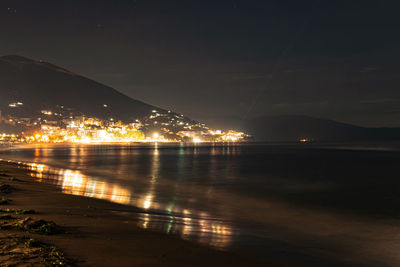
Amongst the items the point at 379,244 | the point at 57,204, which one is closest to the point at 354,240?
the point at 379,244

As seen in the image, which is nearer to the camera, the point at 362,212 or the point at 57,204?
the point at 57,204

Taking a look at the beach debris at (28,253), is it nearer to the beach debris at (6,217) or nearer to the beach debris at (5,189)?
the beach debris at (6,217)

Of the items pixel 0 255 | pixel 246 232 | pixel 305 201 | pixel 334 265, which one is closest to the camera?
pixel 0 255

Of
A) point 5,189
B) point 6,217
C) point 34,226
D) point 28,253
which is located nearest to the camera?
point 28,253

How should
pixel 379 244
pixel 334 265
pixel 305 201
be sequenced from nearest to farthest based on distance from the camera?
pixel 334 265, pixel 379 244, pixel 305 201

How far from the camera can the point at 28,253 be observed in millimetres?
6613

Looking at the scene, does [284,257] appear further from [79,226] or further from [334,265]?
[79,226]

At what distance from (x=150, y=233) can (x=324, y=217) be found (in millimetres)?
9495

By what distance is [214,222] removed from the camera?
1340 centimetres

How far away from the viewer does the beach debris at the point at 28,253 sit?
620cm

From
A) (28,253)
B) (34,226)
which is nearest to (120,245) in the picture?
(28,253)

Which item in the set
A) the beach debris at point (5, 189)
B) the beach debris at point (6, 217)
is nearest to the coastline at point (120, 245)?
the beach debris at point (6, 217)

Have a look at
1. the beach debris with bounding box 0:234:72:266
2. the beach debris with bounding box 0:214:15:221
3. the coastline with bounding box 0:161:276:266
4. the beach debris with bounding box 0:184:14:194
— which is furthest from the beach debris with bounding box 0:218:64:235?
the beach debris with bounding box 0:184:14:194

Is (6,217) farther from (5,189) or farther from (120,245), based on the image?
(5,189)
